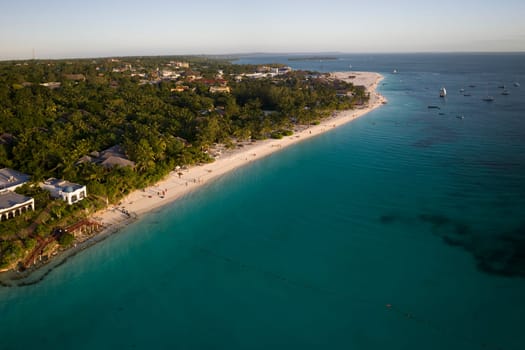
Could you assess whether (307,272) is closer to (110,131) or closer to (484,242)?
(484,242)

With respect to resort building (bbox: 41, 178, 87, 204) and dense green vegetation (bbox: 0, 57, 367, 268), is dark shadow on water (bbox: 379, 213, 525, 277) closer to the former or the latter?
dense green vegetation (bbox: 0, 57, 367, 268)

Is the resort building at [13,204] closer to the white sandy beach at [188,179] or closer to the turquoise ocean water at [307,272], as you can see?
the white sandy beach at [188,179]

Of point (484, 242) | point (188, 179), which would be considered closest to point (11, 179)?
point (188, 179)

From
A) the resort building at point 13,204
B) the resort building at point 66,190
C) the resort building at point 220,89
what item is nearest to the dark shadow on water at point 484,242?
the resort building at point 66,190

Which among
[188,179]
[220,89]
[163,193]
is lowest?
[163,193]

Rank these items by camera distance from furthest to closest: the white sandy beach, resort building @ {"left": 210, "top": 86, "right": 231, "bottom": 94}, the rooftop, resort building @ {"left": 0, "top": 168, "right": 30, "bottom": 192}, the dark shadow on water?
resort building @ {"left": 210, "top": 86, "right": 231, "bottom": 94} → the white sandy beach → resort building @ {"left": 0, "top": 168, "right": 30, "bottom": 192} → the rooftop → the dark shadow on water

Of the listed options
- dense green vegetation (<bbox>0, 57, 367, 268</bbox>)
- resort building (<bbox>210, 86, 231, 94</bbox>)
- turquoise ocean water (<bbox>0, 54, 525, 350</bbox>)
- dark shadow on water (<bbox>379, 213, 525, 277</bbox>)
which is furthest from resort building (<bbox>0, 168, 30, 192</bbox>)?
resort building (<bbox>210, 86, 231, 94</bbox>)

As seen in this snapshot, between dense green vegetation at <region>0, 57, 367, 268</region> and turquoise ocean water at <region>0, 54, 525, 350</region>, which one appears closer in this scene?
turquoise ocean water at <region>0, 54, 525, 350</region>
